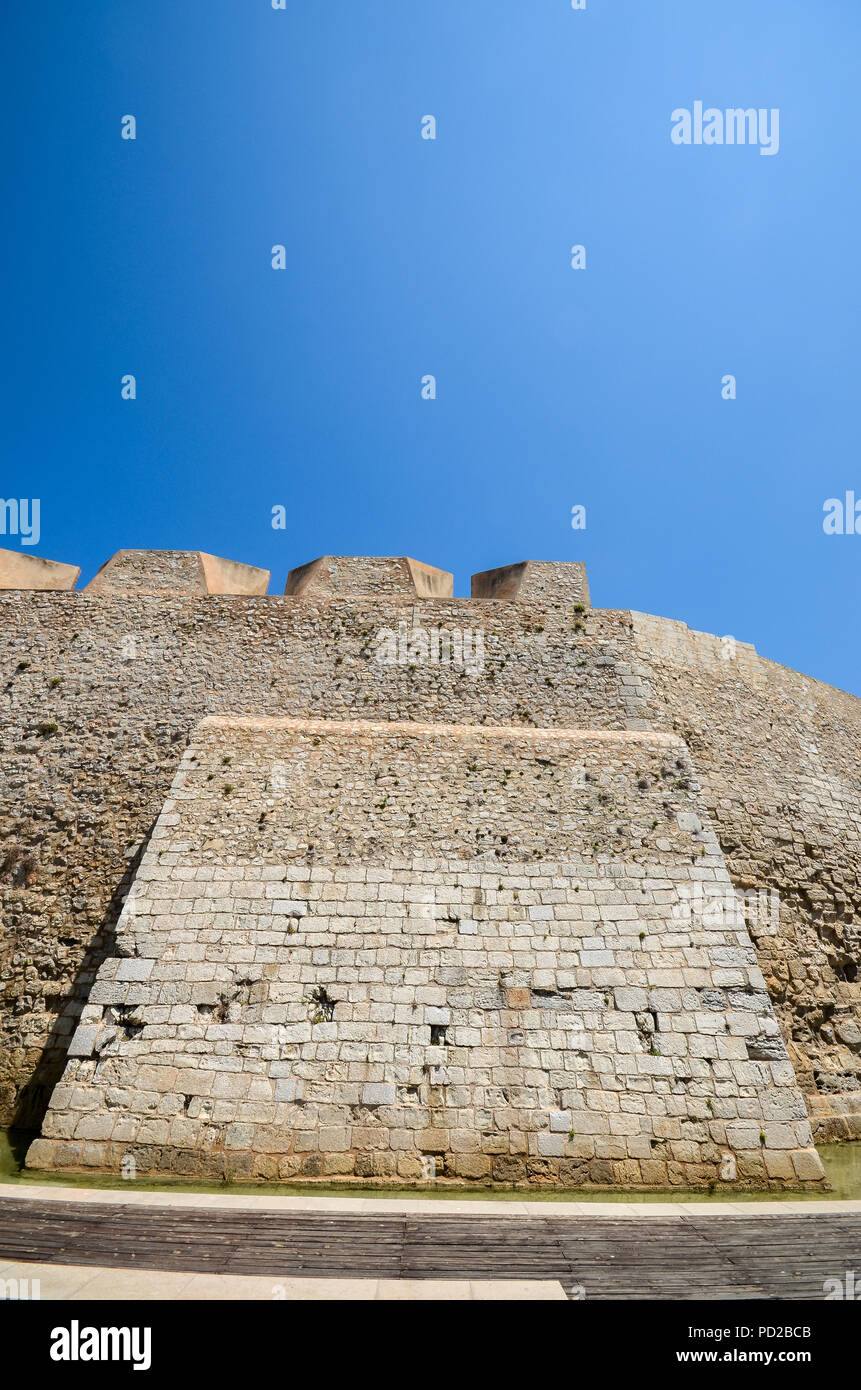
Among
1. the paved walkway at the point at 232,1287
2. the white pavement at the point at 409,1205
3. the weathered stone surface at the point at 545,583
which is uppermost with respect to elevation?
the weathered stone surface at the point at 545,583

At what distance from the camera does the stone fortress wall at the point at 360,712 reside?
8695 millimetres

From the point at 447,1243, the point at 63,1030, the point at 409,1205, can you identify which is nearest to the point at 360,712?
the point at 63,1030

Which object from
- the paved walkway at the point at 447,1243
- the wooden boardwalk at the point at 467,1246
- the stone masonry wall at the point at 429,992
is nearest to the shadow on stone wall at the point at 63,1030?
the stone masonry wall at the point at 429,992

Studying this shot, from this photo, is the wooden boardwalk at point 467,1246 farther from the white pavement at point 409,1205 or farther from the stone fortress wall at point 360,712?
the stone fortress wall at point 360,712

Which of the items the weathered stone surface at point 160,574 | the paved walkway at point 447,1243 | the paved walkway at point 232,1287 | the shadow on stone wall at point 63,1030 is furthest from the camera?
the weathered stone surface at point 160,574

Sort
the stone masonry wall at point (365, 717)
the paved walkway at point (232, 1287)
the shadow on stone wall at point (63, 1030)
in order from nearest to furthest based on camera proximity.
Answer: the paved walkway at point (232, 1287)
the shadow on stone wall at point (63, 1030)
the stone masonry wall at point (365, 717)

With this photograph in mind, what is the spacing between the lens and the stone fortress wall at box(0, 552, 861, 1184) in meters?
8.70

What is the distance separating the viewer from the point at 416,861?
321 inches

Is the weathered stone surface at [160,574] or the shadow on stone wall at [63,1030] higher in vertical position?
the weathered stone surface at [160,574]

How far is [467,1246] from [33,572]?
14.5 metres

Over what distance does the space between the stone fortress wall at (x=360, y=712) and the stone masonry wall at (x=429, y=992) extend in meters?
1.77

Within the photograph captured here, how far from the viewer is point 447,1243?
4625 mm
